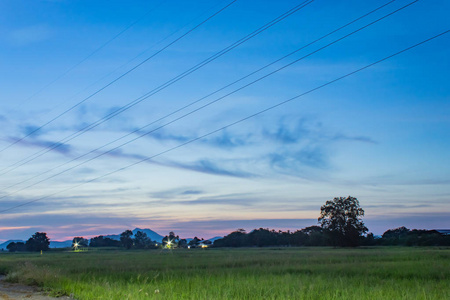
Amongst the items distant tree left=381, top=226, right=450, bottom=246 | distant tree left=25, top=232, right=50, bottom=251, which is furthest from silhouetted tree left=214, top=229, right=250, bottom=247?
distant tree left=25, top=232, right=50, bottom=251

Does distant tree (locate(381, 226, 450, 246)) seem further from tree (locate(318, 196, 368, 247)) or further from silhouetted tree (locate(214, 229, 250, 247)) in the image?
silhouetted tree (locate(214, 229, 250, 247))

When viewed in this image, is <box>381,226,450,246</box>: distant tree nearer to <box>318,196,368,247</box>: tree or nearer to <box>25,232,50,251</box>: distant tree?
<box>318,196,368,247</box>: tree

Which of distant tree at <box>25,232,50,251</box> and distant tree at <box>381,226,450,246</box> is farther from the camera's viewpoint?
distant tree at <box>25,232,50,251</box>

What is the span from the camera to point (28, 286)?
702 inches

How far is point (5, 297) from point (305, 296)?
10.1m

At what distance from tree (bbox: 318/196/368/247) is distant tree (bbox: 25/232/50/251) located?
13483 centimetres

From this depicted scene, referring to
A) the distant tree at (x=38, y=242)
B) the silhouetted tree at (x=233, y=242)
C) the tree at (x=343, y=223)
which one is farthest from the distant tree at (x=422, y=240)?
the distant tree at (x=38, y=242)

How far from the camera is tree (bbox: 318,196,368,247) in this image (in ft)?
304

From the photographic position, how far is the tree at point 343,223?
304ft

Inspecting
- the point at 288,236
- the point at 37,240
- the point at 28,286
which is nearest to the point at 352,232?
the point at 288,236

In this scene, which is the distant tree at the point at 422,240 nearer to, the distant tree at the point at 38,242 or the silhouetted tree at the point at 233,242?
the silhouetted tree at the point at 233,242

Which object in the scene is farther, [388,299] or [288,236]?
[288,236]

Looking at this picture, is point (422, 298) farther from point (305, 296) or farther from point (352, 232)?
point (352, 232)

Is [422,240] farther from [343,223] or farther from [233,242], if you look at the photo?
[233,242]
